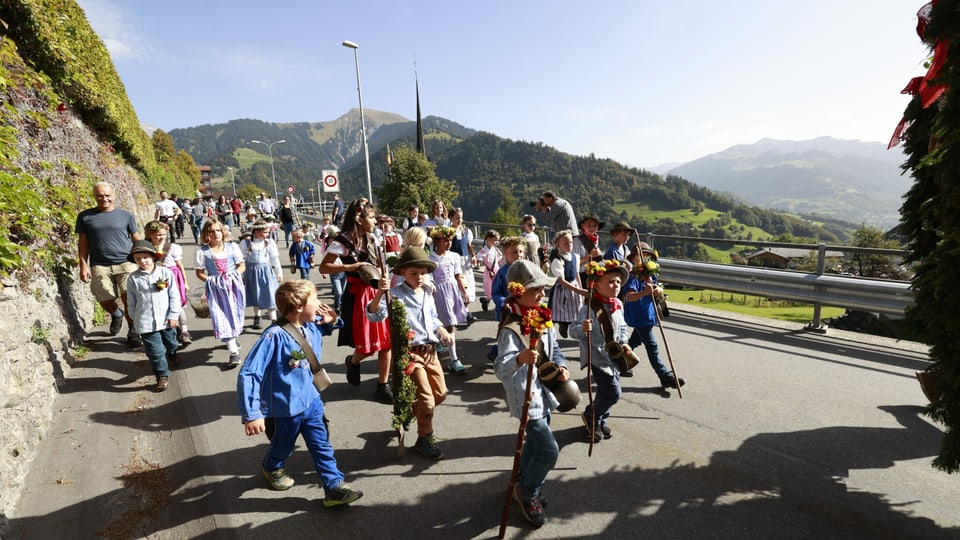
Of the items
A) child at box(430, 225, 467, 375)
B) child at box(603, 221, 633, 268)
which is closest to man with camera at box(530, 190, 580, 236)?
child at box(603, 221, 633, 268)

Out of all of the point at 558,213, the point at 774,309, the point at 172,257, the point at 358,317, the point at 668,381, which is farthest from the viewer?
the point at 774,309

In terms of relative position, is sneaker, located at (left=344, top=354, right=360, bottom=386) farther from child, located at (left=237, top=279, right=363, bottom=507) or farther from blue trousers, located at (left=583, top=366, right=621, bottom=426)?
blue trousers, located at (left=583, top=366, right=621, bottom=426)

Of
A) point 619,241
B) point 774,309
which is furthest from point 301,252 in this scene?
point 774,309

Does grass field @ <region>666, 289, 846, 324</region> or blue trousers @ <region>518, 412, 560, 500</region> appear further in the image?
grass field @ <region>666, 289, 846, 324</region>

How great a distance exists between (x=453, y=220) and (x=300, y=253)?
11.6 feet

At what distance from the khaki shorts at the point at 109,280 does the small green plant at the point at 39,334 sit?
1.00 m

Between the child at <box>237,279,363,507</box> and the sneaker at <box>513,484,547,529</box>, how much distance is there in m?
1.22

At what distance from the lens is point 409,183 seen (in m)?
32.7

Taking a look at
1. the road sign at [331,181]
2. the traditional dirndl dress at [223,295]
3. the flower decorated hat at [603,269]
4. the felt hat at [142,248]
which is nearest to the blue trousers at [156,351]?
the traditional dirndl dress at [223,295]

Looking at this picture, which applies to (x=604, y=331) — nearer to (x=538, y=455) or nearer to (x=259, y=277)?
(x=538, y=455)

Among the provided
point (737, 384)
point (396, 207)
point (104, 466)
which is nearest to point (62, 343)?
point (104, 466)

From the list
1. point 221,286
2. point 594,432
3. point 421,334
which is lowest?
point 594,432

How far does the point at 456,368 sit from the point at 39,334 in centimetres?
468

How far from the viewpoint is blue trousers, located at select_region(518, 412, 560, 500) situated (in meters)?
2.99
